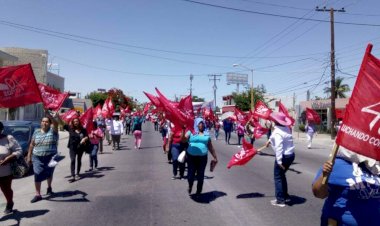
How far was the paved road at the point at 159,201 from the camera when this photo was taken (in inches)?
246

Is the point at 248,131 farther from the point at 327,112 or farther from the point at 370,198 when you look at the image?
the point at 327,112

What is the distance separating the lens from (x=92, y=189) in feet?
28.8

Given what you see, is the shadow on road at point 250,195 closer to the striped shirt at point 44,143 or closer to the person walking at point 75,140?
the striped shirt at point 44,143

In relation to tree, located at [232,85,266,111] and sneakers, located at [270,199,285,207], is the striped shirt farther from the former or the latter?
tree, located at [232,85,266,111]

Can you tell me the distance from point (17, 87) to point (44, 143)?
1190mm

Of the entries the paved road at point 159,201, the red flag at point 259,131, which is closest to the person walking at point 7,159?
the paved road at point 159,201

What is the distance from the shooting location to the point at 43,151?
7633 millimetres

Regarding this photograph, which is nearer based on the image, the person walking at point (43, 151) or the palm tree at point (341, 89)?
the person walking at point (43, 151)

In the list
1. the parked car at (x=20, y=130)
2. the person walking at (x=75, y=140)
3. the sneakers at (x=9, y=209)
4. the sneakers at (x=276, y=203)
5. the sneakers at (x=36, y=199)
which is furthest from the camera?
the parked car at (x=20, y=130)

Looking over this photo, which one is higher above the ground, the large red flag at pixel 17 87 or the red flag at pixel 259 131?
the large red flag at pixel 17 87

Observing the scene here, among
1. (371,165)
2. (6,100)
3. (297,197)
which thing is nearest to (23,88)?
(6,100)

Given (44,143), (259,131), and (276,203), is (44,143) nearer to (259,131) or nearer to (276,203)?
(276,203)

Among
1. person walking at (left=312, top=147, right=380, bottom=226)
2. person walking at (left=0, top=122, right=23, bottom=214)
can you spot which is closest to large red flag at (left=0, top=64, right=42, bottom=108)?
person walking at (left=0, top=122, right=23, bottom=214)

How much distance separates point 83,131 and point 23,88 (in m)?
2.82
